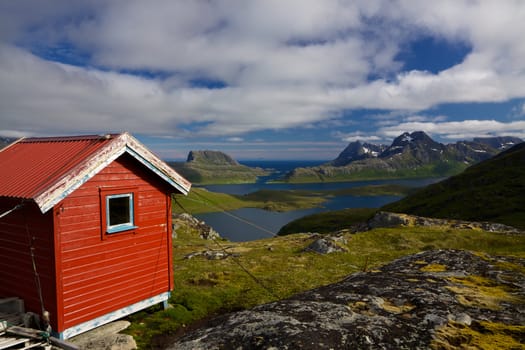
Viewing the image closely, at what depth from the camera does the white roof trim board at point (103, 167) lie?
33.9 feet

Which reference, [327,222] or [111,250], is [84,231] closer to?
[111,250]

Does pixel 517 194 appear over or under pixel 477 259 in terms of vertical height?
under

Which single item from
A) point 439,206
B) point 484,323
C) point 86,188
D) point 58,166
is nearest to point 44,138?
point 58,166

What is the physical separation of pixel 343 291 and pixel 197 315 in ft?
31.0

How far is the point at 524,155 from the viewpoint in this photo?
134250mm

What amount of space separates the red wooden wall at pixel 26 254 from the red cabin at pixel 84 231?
0.04 meters

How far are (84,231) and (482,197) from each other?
390ft

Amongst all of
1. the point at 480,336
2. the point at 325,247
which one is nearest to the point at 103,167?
the point at 480,336

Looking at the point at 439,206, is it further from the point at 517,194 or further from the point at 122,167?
the point at 122,167

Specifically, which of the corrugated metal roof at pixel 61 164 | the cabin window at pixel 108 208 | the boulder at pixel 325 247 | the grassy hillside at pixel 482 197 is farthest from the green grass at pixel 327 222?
the corrugated metal roof at pixel 61 164

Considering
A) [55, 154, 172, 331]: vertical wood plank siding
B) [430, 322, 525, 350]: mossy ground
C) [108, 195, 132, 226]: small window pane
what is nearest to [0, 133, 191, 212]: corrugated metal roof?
[55, 154, 172, 331]: vertical wood plank siding

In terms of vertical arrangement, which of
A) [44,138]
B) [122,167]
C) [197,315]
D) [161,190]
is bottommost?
[197,315]

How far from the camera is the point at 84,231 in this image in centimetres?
1175

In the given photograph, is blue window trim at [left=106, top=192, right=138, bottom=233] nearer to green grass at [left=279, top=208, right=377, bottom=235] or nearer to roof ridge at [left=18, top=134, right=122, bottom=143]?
roof ridge at [left=18, top=134, right=122, bottom=143]
